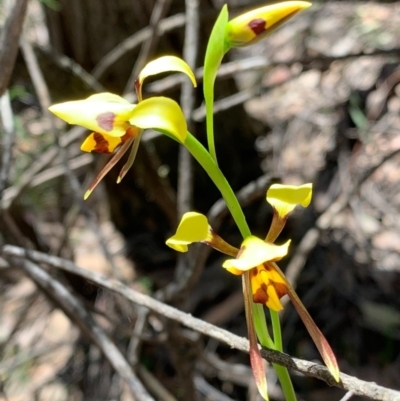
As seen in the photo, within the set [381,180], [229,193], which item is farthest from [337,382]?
[381,180]

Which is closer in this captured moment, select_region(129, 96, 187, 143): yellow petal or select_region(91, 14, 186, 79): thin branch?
select_region(129, 96, 187, 143): yellow petal

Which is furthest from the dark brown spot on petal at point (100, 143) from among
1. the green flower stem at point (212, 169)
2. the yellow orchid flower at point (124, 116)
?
the green flower stem at point (212, 169)

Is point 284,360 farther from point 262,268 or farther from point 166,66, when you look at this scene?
point 166,66

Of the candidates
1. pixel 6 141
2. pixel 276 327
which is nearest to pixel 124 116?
pixel 276 327

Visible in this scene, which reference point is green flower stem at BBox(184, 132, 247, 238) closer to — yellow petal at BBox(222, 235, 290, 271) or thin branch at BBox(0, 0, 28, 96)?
yellow petal at BBox(222, 235, 290, 271)

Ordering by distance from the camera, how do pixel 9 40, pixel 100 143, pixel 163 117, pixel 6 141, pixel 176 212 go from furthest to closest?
pixel 176 212 → pixel 6 141 → pixel 9 40 → pixel 100 143 → pixel 163 117

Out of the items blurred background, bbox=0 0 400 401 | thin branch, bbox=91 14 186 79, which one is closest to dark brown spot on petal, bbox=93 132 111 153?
blurred background, bbox=0 0 400 401
